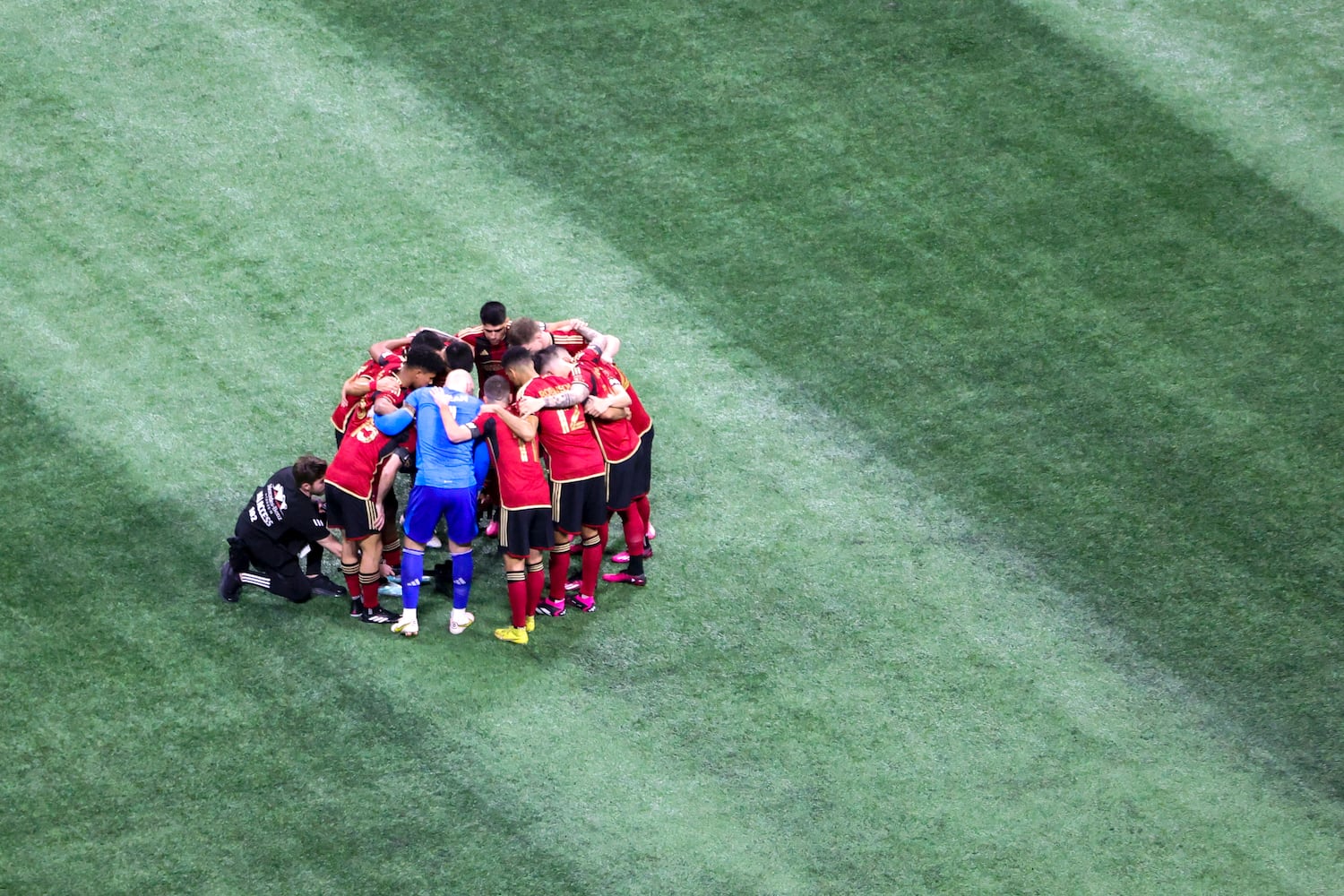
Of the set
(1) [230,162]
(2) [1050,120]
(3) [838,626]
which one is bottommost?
(3) [838,626]

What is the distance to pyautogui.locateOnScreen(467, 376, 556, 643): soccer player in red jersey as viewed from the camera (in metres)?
8.31

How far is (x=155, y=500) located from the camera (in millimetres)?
9375

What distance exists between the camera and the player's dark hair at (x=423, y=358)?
841 centimetres

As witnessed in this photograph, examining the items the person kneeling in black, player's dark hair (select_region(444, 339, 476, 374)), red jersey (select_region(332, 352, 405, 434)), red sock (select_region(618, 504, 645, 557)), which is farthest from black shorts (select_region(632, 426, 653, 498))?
the person kneeling in black

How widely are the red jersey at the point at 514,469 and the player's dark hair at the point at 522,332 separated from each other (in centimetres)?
60

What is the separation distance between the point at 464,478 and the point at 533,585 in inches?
31.6

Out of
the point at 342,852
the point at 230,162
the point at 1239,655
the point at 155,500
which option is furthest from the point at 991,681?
the point at 230,162

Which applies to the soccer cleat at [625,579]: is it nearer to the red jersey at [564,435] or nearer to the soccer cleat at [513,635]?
the soccer cleat at [513,635]

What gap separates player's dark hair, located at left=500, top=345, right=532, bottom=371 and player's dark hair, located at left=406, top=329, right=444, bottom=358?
0.41m

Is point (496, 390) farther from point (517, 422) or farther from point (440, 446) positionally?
point (440, 446)

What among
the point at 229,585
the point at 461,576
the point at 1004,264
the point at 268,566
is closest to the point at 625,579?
the point at 461,576

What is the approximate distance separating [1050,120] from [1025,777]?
6.35 meters

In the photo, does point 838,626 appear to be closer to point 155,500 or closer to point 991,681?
point 991,681

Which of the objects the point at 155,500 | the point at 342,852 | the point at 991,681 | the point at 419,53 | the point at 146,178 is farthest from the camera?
the point at 419,53
